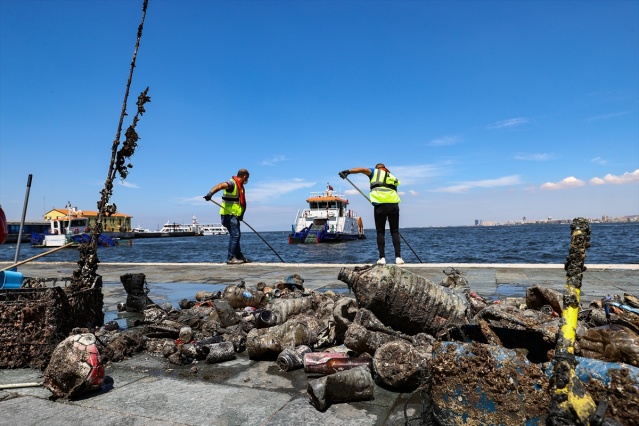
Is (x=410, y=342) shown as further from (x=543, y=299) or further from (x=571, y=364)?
(x=571, y=364)

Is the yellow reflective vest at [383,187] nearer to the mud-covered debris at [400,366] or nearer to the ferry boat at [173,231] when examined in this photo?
the mud-covered debris at [400,366]

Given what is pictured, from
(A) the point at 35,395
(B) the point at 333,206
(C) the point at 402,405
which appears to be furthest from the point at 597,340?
(B) the point at 333,206

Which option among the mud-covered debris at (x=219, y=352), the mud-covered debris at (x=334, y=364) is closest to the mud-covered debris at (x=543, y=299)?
the mud-covered debris at (x=334, y=364)

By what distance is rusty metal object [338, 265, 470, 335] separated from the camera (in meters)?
3.63

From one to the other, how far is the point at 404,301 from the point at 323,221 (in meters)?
42.4

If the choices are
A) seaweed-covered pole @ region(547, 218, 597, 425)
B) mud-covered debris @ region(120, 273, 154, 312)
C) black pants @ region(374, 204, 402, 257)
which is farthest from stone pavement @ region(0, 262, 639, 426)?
black pants @ region(374, 204, 402, 257)

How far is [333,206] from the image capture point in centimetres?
4609

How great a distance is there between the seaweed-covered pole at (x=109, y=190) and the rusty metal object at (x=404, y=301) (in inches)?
109

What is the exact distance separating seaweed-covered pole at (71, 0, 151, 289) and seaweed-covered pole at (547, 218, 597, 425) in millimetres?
4169

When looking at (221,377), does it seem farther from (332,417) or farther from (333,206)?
(333,206)

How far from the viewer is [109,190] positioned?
4523 mm

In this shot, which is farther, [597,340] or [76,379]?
[76,379]

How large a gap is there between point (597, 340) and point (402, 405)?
1118 millimetres

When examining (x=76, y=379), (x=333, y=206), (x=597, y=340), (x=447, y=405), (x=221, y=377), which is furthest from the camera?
(x=333, y=206)
